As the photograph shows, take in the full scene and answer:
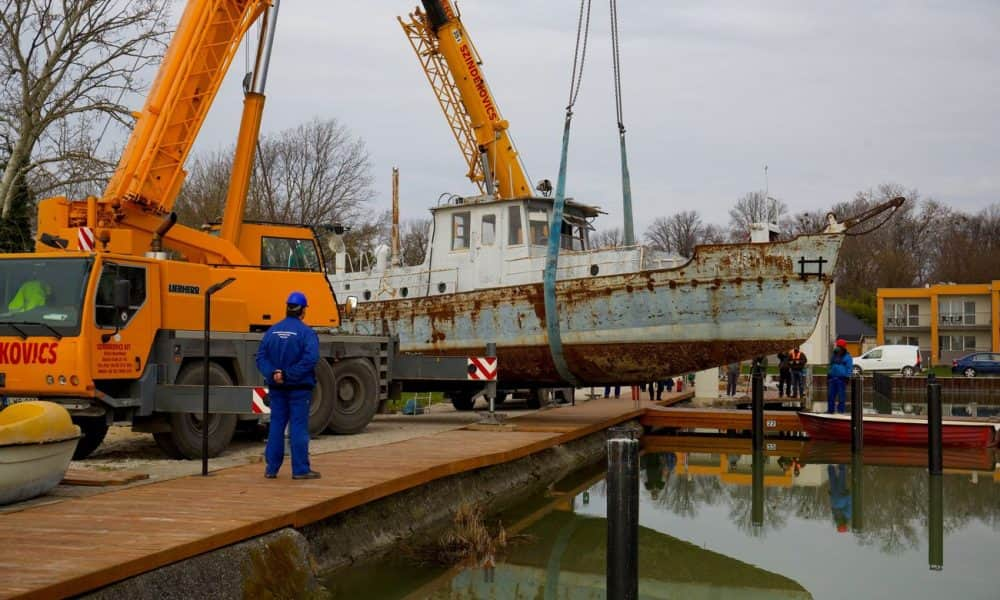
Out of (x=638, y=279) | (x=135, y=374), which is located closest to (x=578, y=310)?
(x=638, y=279)

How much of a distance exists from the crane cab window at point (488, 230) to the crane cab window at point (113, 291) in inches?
303

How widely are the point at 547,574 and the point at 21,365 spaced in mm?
5124

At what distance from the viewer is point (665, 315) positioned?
14.8 metres

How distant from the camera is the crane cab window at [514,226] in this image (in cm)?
1670

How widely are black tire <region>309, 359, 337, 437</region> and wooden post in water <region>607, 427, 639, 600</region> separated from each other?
7.09 metres

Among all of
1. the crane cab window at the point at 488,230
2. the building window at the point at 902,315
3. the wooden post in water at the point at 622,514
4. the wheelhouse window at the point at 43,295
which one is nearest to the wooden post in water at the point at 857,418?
→ the crane cab window at the point at 488,230

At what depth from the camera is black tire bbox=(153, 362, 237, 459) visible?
33.7 feet

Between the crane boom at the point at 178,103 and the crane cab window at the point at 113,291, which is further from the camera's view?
the crane boom at the point at 178,103

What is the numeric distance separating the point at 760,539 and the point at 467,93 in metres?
10.0

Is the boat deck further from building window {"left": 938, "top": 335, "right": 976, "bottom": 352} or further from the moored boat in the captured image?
building window {"left": 938, "top": 335, "right": 976, "bottom": 352}

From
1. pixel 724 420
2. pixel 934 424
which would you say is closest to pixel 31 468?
pixel 934 424

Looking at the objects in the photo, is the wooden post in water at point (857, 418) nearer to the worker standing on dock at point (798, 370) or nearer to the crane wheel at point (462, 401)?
the crane wheel at point (462, 401)

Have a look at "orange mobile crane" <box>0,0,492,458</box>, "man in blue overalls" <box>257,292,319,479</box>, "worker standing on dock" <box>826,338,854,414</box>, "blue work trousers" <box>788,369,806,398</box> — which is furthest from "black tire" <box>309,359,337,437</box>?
"blue work trousers" <box>788,369,806,398</box>

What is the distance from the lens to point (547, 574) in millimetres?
9227
